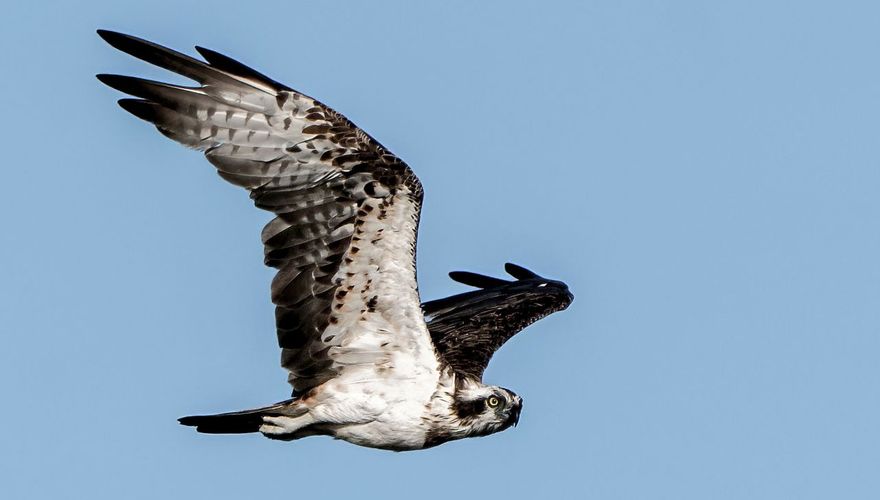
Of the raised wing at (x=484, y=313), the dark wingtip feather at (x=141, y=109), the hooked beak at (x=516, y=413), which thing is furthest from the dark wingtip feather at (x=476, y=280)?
the dark wingtip feather at (x=141, y=109)

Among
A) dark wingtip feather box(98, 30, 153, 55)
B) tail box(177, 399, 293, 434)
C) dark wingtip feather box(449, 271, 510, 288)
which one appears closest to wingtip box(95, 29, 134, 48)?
dark wingtip feather box(98, 30, 153, 55)

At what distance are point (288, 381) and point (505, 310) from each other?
12.2 feet

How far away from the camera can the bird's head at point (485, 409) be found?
501 inches

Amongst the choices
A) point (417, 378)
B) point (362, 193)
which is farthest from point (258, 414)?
point (362, 193)

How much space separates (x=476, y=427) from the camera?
12.8 m

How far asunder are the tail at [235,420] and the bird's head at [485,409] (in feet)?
4.67

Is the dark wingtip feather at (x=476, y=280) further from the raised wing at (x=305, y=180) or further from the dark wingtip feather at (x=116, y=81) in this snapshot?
the dark wingtip feather at (x=116, y=81)

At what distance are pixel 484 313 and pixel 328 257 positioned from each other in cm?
396

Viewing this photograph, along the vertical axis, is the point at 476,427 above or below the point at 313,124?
below

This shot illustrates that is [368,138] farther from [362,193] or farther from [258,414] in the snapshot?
[258,414]

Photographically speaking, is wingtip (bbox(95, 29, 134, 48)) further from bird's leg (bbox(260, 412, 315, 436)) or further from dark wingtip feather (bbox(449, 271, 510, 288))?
dark wingtip feather (bbox(449, 271, 510, 288))

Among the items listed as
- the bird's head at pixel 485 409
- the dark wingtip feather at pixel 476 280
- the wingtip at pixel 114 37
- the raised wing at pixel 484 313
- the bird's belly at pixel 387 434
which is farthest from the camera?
the dark wingtip feather at pixel 476 280

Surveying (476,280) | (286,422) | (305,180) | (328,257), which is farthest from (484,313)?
(305,180)

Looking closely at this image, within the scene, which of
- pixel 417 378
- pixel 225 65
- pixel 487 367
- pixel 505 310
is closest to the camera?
pixel 225 65
